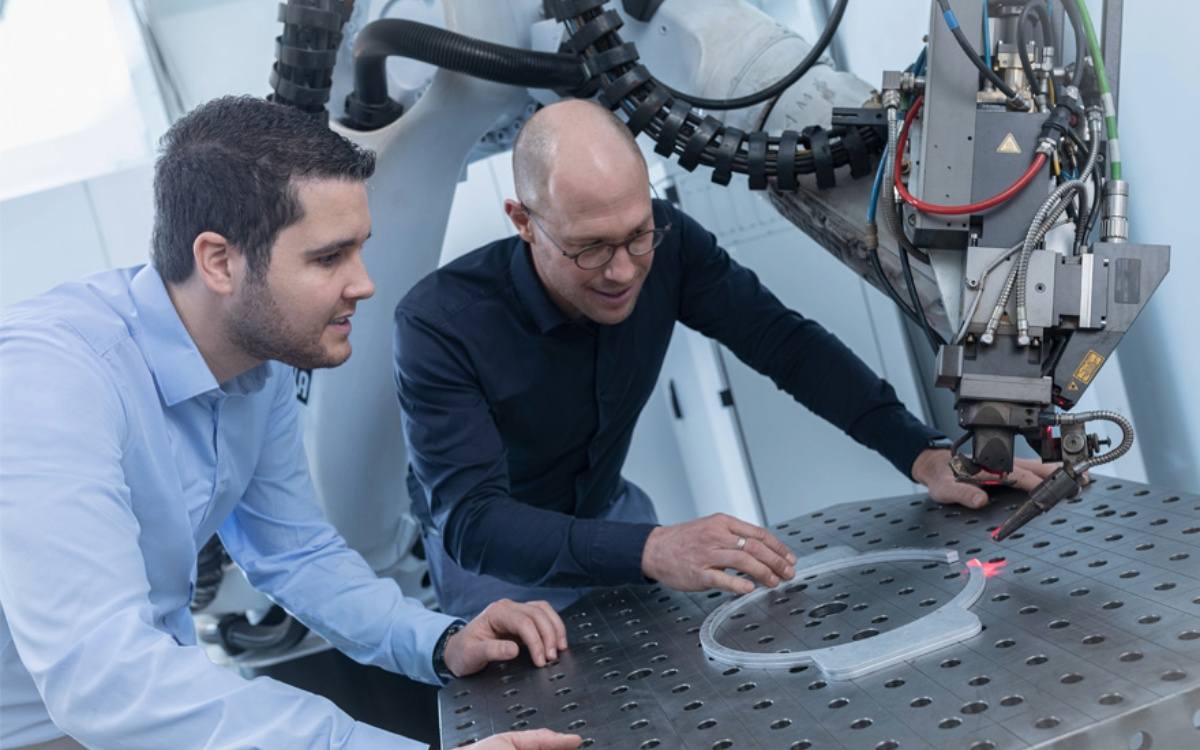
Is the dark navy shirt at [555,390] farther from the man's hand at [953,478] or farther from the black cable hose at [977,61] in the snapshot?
the black cable hose at [977,61]

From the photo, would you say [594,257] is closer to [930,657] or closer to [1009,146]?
[1009,146]

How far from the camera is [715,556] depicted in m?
1.31

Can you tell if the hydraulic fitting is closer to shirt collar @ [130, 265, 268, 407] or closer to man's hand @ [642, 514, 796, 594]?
man's hand @ [642, 514, 796, 594]

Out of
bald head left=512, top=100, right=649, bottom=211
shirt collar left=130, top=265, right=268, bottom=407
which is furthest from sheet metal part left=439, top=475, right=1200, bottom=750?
bald head left=512, top=100, right=649, bottom=211

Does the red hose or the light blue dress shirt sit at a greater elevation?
the red hose

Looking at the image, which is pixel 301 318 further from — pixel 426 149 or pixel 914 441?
pixel 914 441

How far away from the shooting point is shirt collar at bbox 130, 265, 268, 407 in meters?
1.30

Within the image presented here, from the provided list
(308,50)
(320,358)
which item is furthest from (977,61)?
(308,50)

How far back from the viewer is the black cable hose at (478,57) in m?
1.63

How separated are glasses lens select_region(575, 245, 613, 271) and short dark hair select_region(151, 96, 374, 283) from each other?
1.22ft

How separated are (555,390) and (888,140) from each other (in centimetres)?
72

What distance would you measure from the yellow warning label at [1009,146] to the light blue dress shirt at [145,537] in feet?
2.90

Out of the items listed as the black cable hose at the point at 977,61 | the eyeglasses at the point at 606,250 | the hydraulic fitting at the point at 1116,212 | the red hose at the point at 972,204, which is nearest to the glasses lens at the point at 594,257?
the eyeglasses at the point at 606,250

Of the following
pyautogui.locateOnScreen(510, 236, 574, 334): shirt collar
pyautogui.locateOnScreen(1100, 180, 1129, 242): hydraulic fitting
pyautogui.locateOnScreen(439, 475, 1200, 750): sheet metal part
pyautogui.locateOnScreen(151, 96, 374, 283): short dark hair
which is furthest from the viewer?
pyautogui.locateOnScreen(510, 236, 574, 334): shirt collar
